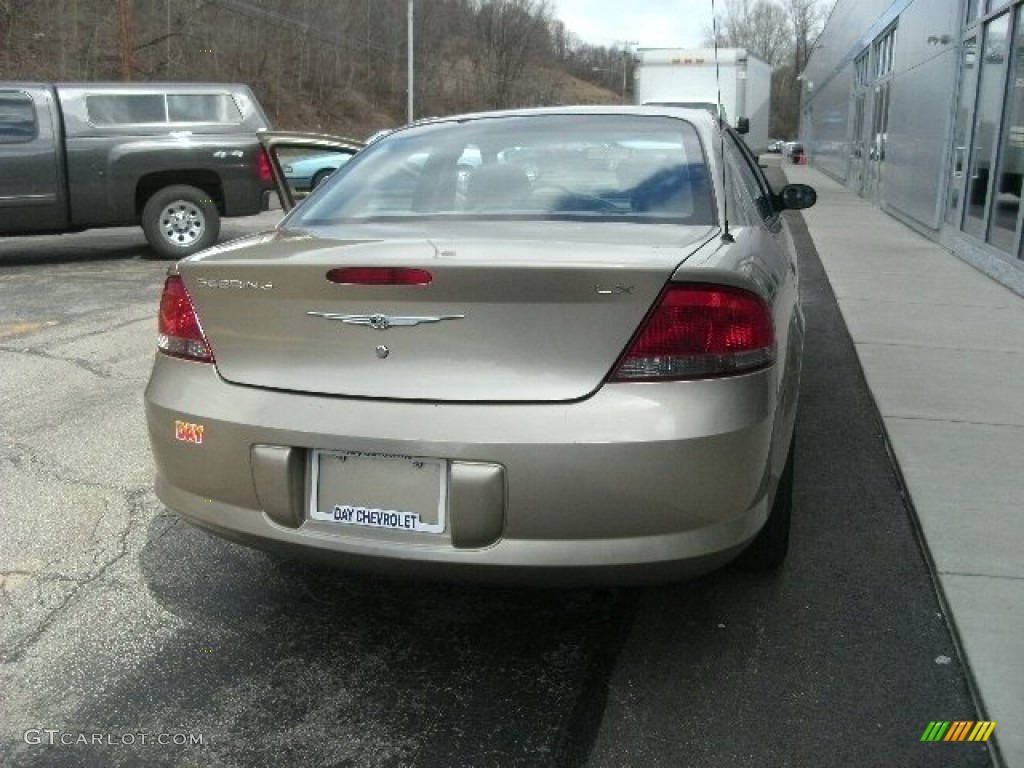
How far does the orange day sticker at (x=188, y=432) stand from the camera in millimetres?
2641

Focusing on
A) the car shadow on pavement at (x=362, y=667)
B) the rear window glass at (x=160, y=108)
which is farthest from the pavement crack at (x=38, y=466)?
the rear window glass at (x=160, y=108)

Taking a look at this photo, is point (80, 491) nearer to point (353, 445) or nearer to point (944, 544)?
point (353, 445)

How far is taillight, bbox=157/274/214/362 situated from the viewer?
8.93 ft

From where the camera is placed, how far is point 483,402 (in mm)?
2352

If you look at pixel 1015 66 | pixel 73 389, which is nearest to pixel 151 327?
pixel 73 389

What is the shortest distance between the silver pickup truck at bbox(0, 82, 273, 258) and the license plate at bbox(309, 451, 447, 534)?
27.8 ft

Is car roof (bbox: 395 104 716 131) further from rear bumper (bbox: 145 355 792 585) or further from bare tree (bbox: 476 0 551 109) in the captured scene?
bare tree (bbox: 476 0 551 109)

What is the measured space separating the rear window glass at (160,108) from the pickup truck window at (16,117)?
1.93 feet

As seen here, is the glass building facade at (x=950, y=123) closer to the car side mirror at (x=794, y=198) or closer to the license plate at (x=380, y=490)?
the car side mirror at (x=794, y=198)

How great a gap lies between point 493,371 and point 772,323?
82 centimetres

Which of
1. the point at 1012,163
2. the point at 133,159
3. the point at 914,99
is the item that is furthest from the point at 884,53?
the point at 133,159

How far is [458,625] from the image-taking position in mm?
2982

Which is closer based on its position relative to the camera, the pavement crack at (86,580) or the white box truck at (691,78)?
the pavement crack at (86,580)

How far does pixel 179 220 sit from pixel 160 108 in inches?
50.4
